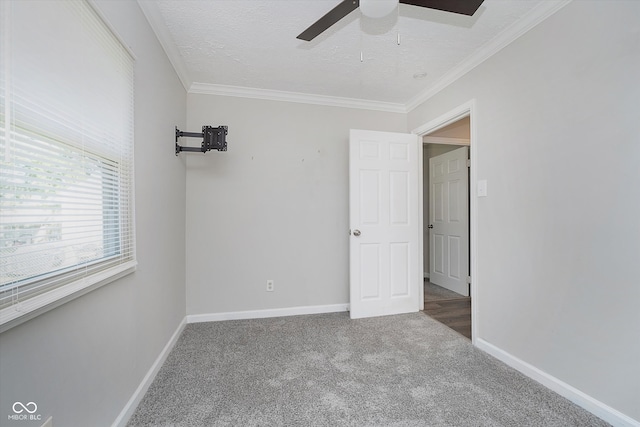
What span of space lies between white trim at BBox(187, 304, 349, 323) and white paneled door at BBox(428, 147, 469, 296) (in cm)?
A: 183

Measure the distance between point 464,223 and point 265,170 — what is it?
9.21ft

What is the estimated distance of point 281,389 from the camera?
5.77 ft

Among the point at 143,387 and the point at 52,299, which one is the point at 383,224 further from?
the point at 52,299

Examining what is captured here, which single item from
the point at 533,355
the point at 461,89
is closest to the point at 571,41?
the point at 461,89

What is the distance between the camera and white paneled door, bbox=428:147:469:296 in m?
3.84

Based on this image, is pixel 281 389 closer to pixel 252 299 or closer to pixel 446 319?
pixel 252 299

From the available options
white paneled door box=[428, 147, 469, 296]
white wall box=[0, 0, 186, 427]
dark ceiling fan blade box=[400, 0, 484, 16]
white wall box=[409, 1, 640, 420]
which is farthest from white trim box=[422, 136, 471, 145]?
white wall box=[0, 0, 186, 427]

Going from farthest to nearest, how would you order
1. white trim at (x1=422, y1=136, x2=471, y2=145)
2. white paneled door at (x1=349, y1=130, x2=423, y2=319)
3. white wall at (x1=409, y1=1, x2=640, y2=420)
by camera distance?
white trim at (x1=422, y1=136, x2=471, y2=145), white paneled door at (x1=349, y1=130, x2=423, y2=319), white wall at (x1=409, y1=1, x2=640, y2=420)

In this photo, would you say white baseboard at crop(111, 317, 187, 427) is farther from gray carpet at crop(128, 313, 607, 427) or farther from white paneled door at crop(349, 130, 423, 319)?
white paneled door at crop(349, 130, 423, 319)

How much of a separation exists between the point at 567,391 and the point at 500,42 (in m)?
2.38

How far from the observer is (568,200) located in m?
1.65

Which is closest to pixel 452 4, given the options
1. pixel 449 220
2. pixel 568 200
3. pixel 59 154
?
pixel 568 200

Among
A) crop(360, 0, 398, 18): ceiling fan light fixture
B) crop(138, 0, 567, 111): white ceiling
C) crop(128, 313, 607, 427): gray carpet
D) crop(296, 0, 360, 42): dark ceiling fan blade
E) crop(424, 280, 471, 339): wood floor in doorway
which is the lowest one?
crop(424, 280, 471, 339): wood floor in doorway

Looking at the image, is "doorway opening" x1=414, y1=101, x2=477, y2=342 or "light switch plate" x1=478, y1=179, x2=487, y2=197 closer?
"light switch plate" x1=478, y1=179, x2=487, y2=197
